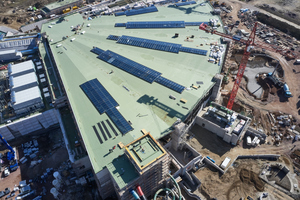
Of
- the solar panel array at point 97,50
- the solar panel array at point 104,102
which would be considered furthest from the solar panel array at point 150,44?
the solar panel array at point 104,102

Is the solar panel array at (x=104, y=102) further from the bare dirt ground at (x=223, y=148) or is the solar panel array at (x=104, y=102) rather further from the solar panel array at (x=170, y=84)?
the bare dirt ground at (x=223, y=148)

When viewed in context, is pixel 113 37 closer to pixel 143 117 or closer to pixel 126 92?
pixel 126 92

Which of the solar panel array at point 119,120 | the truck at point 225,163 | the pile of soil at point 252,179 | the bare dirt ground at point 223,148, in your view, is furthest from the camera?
the bare dirt ground at point 223,148

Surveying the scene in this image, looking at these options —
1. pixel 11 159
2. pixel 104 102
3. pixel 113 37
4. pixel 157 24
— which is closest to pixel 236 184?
pixel 104 102

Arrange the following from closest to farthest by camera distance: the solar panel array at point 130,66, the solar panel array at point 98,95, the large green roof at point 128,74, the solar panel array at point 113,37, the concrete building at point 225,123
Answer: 1. the large green roof at point 128,74
2. the solar panel array at point 98,95
3. the concrete building at point 225,123
4. the solar panel array at point 130,66
5. the solar panel array at point 113,37

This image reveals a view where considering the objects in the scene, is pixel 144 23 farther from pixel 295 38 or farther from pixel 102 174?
pixel 295 38

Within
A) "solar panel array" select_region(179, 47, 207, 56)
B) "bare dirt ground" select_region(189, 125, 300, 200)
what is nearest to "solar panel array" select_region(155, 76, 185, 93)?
"bare dirt ground" select_region(189, 125, 300, 200)
